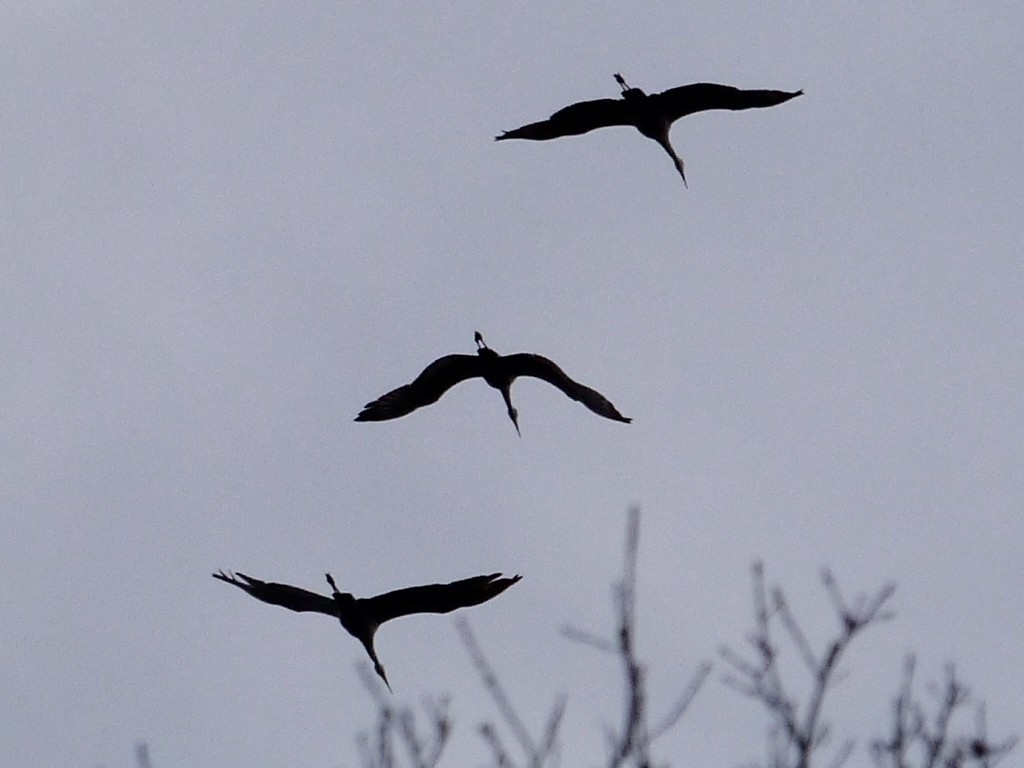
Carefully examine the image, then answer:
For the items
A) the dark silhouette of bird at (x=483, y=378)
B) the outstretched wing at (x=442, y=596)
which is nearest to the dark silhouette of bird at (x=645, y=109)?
the dark silhouette of bird at (x=483, y=378)

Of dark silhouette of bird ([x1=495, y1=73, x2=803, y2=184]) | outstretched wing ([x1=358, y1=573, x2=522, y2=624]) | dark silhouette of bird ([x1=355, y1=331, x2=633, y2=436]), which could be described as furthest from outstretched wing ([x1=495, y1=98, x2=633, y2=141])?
outstretched wing ([x1=358, y1=573, x2=522, y2=624])

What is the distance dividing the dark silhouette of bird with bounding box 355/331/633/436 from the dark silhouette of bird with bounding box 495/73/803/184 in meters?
1.66

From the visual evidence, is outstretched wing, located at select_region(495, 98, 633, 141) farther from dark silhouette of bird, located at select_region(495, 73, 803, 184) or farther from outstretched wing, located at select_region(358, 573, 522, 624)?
outstretched wing, located at select_region(358, 573, 522, 624)

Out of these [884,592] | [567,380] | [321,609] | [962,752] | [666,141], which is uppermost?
[666,141]

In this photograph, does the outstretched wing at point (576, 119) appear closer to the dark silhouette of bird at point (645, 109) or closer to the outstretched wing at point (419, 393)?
the dark silhouette of bird at point (645, 109)

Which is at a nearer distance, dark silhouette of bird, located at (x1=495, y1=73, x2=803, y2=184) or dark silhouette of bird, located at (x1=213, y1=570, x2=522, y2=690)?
dark silhouette of bird, located at (x1=213, y1=570, x2=522, y2=690)

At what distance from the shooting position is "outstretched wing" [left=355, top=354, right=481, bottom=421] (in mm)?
12891

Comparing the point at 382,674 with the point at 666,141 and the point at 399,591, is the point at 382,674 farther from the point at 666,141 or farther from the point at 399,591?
the point at 666,141

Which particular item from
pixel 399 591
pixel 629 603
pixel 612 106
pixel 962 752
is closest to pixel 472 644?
pixel 629 603

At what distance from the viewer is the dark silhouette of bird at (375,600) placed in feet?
37.2

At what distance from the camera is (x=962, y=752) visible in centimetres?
736

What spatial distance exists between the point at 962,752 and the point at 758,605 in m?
1.19

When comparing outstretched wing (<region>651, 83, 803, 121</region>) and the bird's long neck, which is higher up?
outstretched wing (<region>651, 83, 803, 121</region>)

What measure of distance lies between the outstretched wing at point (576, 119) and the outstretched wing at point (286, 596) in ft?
12.5
